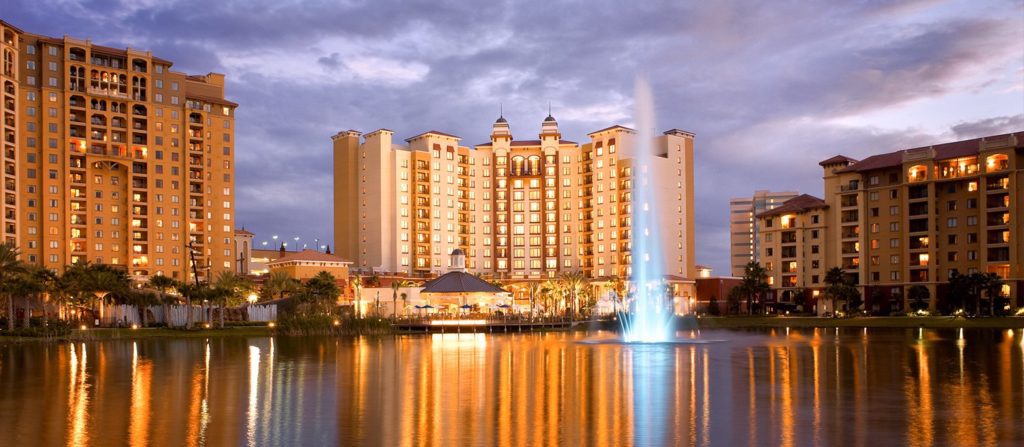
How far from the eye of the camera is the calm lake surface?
26.4 meters

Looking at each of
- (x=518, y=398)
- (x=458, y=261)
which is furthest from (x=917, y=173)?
(x=518, y=398)

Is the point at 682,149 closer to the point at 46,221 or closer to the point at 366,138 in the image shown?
the point at 366,138

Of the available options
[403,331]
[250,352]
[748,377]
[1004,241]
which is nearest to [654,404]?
[748,377]

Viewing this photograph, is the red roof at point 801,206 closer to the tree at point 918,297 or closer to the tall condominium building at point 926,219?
the tall condominium building at point 926,219

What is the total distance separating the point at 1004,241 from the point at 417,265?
107664mm

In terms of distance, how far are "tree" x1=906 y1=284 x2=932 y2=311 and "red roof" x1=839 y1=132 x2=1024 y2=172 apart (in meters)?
20.9

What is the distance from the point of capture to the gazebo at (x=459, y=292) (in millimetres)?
130000

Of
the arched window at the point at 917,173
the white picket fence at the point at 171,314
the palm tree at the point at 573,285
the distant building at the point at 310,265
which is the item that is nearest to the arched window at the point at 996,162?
the arched window at the point at 917,173

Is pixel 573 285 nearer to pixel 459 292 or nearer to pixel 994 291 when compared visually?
pixel 459 292

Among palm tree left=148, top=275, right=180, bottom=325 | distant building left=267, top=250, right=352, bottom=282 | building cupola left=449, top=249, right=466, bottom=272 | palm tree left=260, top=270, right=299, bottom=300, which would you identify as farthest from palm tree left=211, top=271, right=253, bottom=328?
building cupola left=449, top=249, right=466, bottom=272

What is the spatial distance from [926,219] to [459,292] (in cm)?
7584

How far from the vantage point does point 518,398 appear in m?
35.6

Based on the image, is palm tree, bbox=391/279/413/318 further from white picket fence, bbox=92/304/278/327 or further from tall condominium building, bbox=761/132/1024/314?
tall condominium building, bbox=761/132/1024/314

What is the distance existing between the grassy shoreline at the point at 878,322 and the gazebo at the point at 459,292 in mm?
30079
